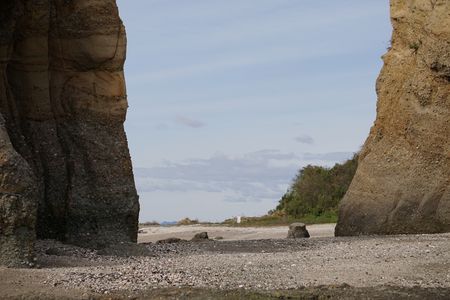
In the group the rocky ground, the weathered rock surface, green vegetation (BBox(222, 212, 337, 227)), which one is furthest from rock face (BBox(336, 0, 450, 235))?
green vegetation (BBox(222, 212, 337, 227))

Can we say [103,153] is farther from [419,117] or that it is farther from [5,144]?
[419,117]

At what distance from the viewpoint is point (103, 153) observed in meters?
20.3

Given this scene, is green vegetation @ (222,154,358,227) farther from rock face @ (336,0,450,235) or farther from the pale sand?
rock face @ (336,0,450,235)

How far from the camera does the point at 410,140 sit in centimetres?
2341

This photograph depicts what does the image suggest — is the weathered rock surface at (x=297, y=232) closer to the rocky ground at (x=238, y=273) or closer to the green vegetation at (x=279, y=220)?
the rocky ground at (x=238, y=273)

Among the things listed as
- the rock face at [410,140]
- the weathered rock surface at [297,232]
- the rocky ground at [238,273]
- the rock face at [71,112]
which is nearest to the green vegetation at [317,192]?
the weathered rock surface at [297,232]

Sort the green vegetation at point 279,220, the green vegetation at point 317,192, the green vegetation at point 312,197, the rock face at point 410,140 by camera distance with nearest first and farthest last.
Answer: the rock face at point 410,140 → the green vegetation at point 279,220 → the green vegetation at point 312,197 → the green vegetation at point 317,192

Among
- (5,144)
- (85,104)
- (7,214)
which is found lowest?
(7,214)

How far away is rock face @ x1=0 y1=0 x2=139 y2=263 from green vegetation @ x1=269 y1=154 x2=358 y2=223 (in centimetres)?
1562

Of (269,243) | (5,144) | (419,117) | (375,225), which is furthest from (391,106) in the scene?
(5,144)

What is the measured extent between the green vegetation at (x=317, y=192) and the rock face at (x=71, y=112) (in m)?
15.6

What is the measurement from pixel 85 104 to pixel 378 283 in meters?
7.93

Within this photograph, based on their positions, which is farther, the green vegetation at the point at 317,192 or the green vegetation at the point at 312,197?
the green vegetation at the point at 317,192

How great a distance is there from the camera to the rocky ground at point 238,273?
13664mm
